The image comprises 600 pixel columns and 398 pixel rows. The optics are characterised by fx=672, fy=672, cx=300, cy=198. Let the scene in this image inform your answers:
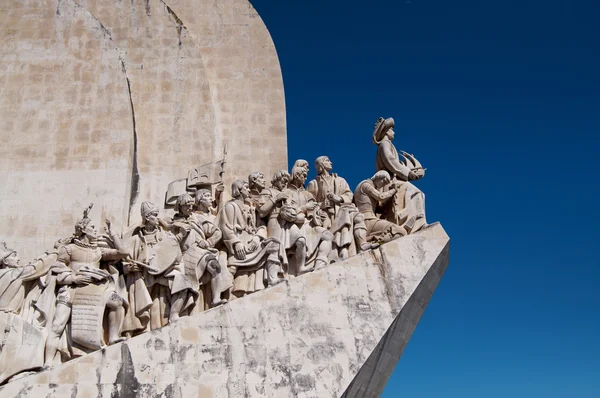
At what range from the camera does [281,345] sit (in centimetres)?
745

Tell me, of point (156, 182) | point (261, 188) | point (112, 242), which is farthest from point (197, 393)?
point (156, 182)

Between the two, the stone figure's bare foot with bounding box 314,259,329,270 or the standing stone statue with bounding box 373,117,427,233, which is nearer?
the stone figure's bare foot with bounding box 314,259,329,270

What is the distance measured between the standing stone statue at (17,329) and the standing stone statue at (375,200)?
413 centimetres

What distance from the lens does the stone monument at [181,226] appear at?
7305 millimetres

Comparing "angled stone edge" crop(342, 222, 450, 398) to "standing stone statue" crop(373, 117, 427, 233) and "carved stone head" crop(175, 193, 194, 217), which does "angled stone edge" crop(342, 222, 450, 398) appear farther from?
"carved stone head" crop(175, 193, 194, 217)

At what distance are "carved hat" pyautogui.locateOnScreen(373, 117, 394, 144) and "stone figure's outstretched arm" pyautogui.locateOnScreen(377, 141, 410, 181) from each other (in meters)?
0.28

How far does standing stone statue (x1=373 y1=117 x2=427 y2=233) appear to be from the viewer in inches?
357

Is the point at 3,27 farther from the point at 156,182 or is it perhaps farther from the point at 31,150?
the point at 156,182

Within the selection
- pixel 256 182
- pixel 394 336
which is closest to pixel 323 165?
pixel 256 182

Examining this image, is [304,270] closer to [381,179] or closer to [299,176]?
[299,176]

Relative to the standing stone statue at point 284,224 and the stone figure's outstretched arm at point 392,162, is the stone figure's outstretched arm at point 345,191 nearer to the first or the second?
the stone figure's outstretched arm at point 392,162

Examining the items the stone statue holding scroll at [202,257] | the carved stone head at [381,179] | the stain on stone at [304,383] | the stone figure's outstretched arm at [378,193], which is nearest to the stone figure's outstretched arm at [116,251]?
the stone statue holding scroll at [202,257]

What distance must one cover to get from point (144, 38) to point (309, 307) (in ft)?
20.2

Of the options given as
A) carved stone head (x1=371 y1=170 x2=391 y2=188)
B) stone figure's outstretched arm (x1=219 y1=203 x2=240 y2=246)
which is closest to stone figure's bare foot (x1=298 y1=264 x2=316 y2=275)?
stone figure's outstretched arm (x1=219 y1=203 x2=240 y2=246)
